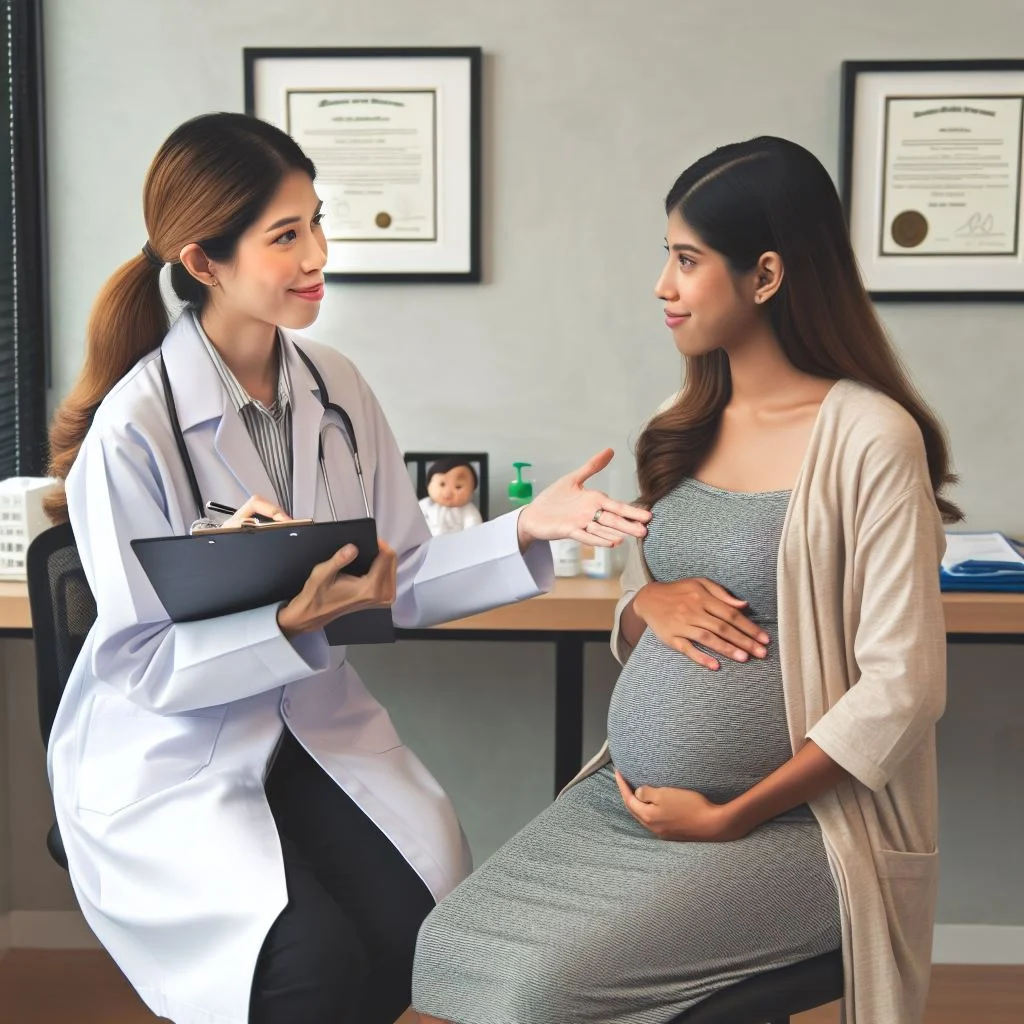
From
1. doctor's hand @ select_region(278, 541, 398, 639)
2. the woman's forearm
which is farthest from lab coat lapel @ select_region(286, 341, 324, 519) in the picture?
the woman's forearm

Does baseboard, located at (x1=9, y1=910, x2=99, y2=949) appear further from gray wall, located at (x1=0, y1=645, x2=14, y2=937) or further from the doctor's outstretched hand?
the doctor's outstretched hand

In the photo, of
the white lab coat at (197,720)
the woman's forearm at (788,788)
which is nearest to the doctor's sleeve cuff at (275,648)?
the white lab coat at (197,720)

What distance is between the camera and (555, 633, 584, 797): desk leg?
239 cm

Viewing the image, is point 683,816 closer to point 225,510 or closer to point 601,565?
point 225,510

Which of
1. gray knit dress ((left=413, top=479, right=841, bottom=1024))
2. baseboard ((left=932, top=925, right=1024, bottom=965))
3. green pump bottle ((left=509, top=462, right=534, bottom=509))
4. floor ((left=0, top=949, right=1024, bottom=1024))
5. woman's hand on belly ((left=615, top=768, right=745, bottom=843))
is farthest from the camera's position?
baseboard ((left=932, top=925, right=1024, bottom=965))

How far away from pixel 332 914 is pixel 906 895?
687mm

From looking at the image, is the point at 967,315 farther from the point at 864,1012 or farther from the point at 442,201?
the point at 864,1012

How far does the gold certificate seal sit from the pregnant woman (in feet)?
3.60

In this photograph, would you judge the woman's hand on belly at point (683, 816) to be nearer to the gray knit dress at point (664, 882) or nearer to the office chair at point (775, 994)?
the gray knit dress at point (664, 882)

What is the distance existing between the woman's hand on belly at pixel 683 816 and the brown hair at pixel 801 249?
18.6 inches

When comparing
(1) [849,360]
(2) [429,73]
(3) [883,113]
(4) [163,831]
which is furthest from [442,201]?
(4) [163,831]

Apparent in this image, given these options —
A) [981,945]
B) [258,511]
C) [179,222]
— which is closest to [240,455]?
[258,511]

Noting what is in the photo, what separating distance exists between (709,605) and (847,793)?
0.91ft

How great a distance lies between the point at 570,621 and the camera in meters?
2.29
